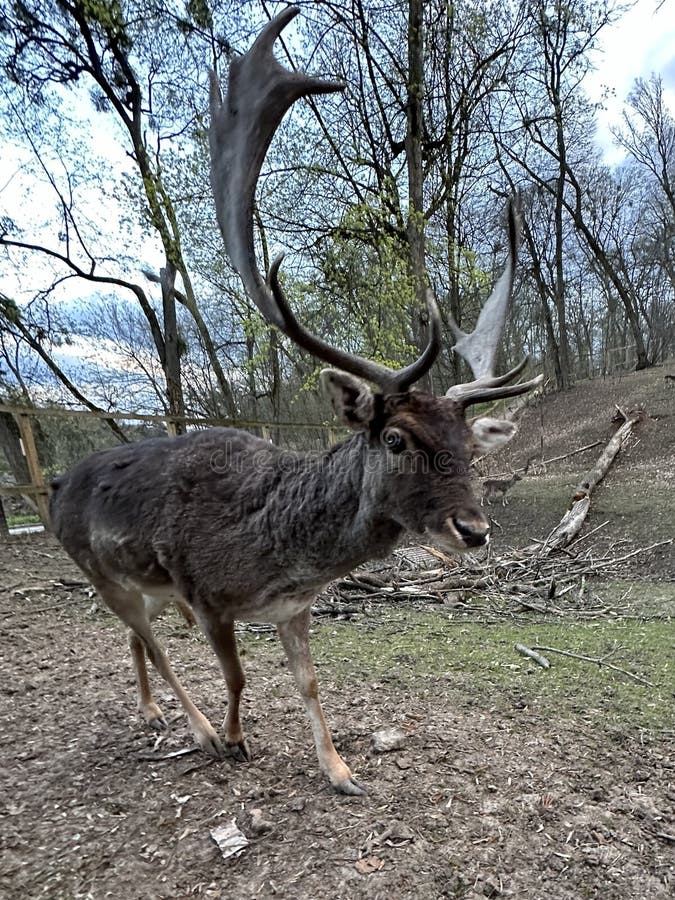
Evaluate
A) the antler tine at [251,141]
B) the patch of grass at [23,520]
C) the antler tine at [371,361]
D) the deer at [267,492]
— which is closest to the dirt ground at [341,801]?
the deer at [267,492]

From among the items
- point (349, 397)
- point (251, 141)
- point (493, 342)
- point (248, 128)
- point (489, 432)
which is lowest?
point (489, 432)

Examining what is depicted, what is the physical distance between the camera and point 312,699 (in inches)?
101

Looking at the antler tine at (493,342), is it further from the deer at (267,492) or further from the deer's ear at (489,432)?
the deer's ear at (489,432)

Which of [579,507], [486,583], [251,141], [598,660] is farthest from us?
[579,507]

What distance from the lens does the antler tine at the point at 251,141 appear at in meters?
2.53

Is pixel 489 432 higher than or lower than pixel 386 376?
lower

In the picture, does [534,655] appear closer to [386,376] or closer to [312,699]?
[312,699]

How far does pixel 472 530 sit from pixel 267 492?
3.69 ft

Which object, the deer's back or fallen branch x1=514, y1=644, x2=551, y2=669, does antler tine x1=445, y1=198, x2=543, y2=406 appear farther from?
fallen branch x1=514, y1=644, x2=551, y2=669

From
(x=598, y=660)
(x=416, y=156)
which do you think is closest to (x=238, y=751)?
(x=598, y=660)

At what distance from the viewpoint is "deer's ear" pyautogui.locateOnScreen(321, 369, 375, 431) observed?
2156 millimetres

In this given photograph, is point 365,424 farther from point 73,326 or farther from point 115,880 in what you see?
point 73,326

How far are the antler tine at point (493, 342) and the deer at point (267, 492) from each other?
12mm

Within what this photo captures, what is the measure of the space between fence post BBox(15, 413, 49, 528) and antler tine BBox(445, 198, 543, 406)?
20.4 ft
